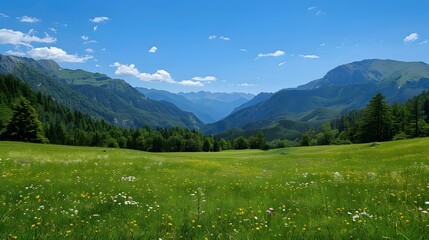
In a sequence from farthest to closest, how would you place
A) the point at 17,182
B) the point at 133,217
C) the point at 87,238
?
the point at 17,182 → the point at 133,217 → the point at 87,238

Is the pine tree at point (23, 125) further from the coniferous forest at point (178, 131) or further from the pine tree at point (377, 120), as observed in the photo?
the pine tree at point (377, 120)

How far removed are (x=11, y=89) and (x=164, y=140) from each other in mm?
90103

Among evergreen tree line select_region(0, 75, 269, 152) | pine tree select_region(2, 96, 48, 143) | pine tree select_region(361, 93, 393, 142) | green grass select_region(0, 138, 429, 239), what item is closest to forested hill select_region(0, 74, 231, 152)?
evergreen tree line select_region(0, 75, 269, 152)

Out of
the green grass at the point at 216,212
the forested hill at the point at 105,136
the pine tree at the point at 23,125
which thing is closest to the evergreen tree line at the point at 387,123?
the forested hill at the point at 105,136

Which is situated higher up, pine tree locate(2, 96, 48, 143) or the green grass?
pine tree locate(2, 96, 48, 143)

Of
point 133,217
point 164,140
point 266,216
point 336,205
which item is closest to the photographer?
point 266,216

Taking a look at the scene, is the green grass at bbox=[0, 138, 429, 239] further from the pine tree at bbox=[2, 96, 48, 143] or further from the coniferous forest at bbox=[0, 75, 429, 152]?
the coniferous forest at bbox=[0, 75, 429, 152]

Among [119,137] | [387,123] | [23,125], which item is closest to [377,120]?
[387,123]

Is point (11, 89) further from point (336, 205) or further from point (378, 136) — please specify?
point (336, 205)

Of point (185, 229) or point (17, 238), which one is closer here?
point (17, 238)

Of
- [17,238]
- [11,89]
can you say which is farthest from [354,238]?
[11,89]

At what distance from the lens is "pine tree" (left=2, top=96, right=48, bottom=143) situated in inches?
3575

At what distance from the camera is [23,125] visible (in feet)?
306

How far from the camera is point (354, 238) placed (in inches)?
203
